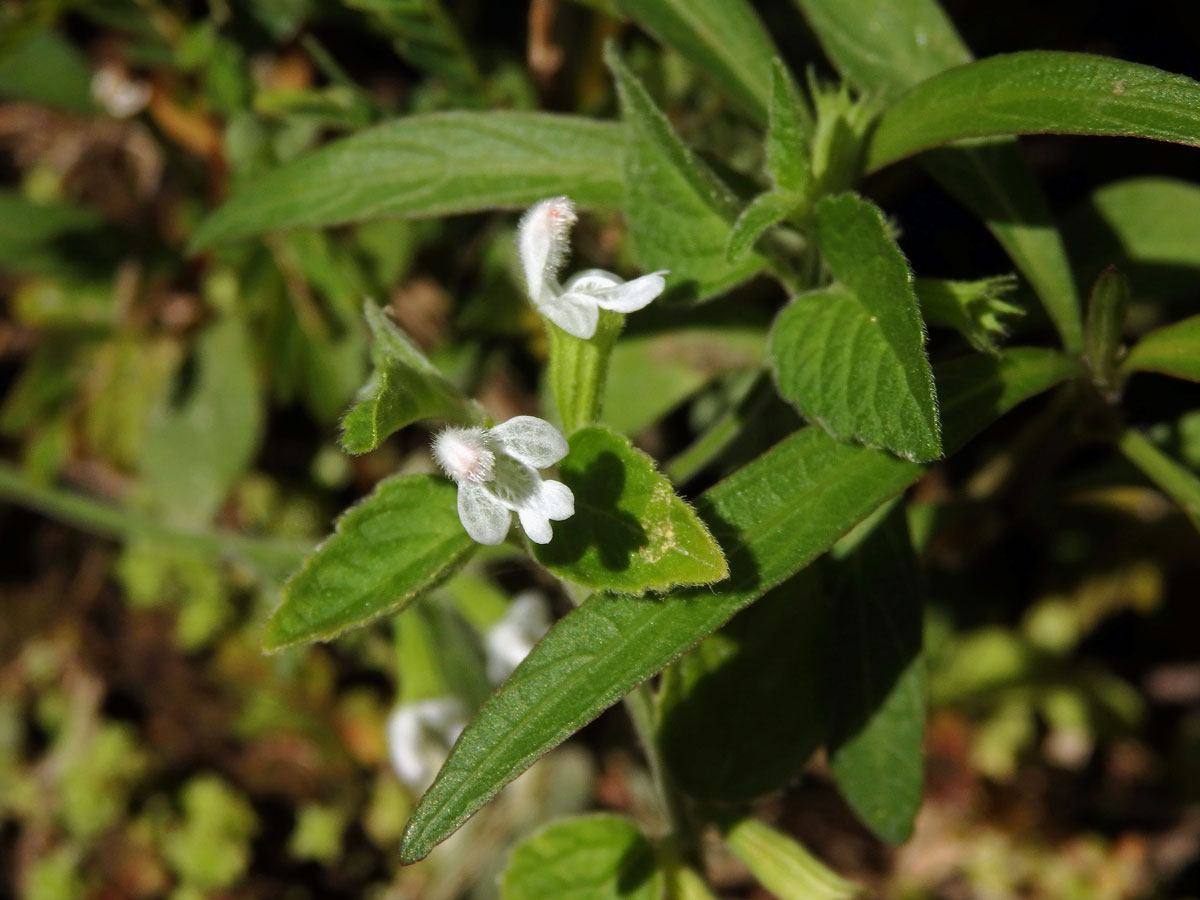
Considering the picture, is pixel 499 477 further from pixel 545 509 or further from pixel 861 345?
pixel 861 345

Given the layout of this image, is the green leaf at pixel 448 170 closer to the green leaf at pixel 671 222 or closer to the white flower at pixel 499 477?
the green leaf at pixel 671 222

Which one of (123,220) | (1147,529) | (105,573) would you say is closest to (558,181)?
(1147,529)

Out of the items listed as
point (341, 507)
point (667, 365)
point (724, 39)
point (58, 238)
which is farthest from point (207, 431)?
point (724, 39)

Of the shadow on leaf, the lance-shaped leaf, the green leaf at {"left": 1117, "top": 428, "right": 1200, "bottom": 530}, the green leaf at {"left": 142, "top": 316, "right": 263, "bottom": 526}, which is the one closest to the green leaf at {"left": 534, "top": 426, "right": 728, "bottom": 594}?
the shadow on leaf

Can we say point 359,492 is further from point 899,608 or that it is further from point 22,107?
point 899,608

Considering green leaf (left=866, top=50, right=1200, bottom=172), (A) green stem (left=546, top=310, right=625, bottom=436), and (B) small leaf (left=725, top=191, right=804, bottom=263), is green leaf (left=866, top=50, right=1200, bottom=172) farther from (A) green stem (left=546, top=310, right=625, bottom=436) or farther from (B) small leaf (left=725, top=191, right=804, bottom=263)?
(A) green stem (left=546, top=310, right=625, bottom=436)

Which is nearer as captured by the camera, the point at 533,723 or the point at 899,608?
the point at 533,723
